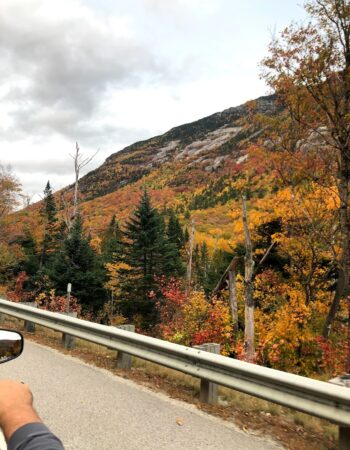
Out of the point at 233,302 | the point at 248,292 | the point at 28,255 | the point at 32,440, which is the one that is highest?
the point at 32,440

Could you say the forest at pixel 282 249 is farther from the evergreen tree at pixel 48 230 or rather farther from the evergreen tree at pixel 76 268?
the evergreen tree at pixel 48 230

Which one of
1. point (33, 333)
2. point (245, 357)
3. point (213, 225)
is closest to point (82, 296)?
point (245, 357)

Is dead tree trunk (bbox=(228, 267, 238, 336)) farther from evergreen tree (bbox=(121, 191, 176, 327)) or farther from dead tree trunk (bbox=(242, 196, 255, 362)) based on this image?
evergreen tree (bbox=(121, 191, 176, 327))

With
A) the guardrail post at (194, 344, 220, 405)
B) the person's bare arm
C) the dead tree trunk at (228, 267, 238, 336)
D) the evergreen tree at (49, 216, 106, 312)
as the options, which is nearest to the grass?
the guardrail post at (194, 344, 220, 405)

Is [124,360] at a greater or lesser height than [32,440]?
lesser

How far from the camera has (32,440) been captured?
1.23 metres

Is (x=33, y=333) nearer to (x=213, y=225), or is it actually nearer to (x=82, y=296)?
(x=82, y=296)

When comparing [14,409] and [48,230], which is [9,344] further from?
[48,230]

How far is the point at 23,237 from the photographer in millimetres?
51188

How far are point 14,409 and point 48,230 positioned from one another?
180 ft

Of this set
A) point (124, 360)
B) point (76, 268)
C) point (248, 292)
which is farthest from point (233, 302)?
point (76, 268)

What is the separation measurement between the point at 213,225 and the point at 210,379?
529ft

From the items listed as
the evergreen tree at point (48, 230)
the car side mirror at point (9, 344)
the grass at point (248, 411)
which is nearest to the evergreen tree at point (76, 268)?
the evergreen tree at point (48, 230)

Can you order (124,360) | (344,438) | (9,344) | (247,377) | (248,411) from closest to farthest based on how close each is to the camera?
(9,344), (344,438), (247,377), (248,411), (124,360)
